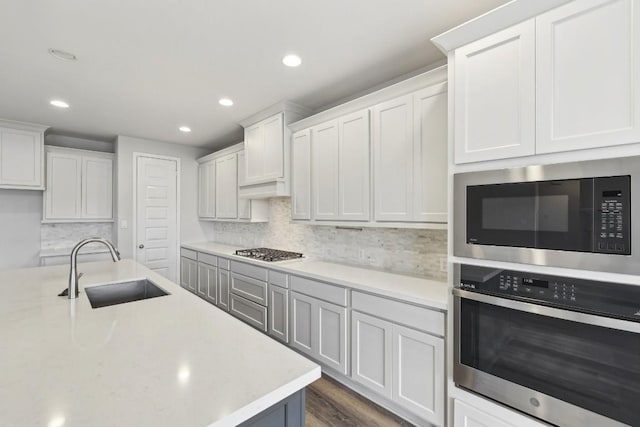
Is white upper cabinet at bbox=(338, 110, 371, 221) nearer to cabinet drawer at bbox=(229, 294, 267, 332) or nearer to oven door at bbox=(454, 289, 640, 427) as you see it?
oven door at bbox=(454, 289, 640, 427)

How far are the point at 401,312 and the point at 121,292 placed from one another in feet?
6.92

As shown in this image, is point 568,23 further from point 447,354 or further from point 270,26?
point 447,354

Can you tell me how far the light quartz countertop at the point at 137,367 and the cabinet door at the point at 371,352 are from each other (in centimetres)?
109

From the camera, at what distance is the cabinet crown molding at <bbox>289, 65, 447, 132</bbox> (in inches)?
80.2

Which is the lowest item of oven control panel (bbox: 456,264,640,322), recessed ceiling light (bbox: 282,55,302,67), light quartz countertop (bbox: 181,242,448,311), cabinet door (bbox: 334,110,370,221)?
light quartz countertop (bbox: 181,242,448,311)

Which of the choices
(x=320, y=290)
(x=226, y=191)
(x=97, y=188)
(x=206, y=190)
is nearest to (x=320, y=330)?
(x=320, y=290)

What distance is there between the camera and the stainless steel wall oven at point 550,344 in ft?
3.84

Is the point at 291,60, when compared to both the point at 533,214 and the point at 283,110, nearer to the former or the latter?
the point at 283,110

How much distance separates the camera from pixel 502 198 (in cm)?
146

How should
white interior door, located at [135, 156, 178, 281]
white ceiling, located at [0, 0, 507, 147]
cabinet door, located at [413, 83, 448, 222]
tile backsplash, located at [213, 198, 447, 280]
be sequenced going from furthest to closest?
white interior door, located at [135, 156, 178, 281] → tile backsplash, located at [213, 198, 447, 280] → cabinet door, located at [413, 83, 448, 222] → white ceiling, located at [0, 0, 507, 147]

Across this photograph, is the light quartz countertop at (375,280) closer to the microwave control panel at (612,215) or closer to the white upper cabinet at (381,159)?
the white upper cabinet at (381,159)

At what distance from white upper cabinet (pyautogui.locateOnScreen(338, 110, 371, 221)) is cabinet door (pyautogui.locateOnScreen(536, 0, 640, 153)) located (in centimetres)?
131

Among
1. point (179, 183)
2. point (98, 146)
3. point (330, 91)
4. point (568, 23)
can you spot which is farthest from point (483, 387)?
point (98, 146)

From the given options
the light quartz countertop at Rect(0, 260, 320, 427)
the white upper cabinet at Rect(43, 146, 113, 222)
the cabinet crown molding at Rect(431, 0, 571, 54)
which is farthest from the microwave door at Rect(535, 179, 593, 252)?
the white upper cabinet at Rect(43, 146, 113, 222)
